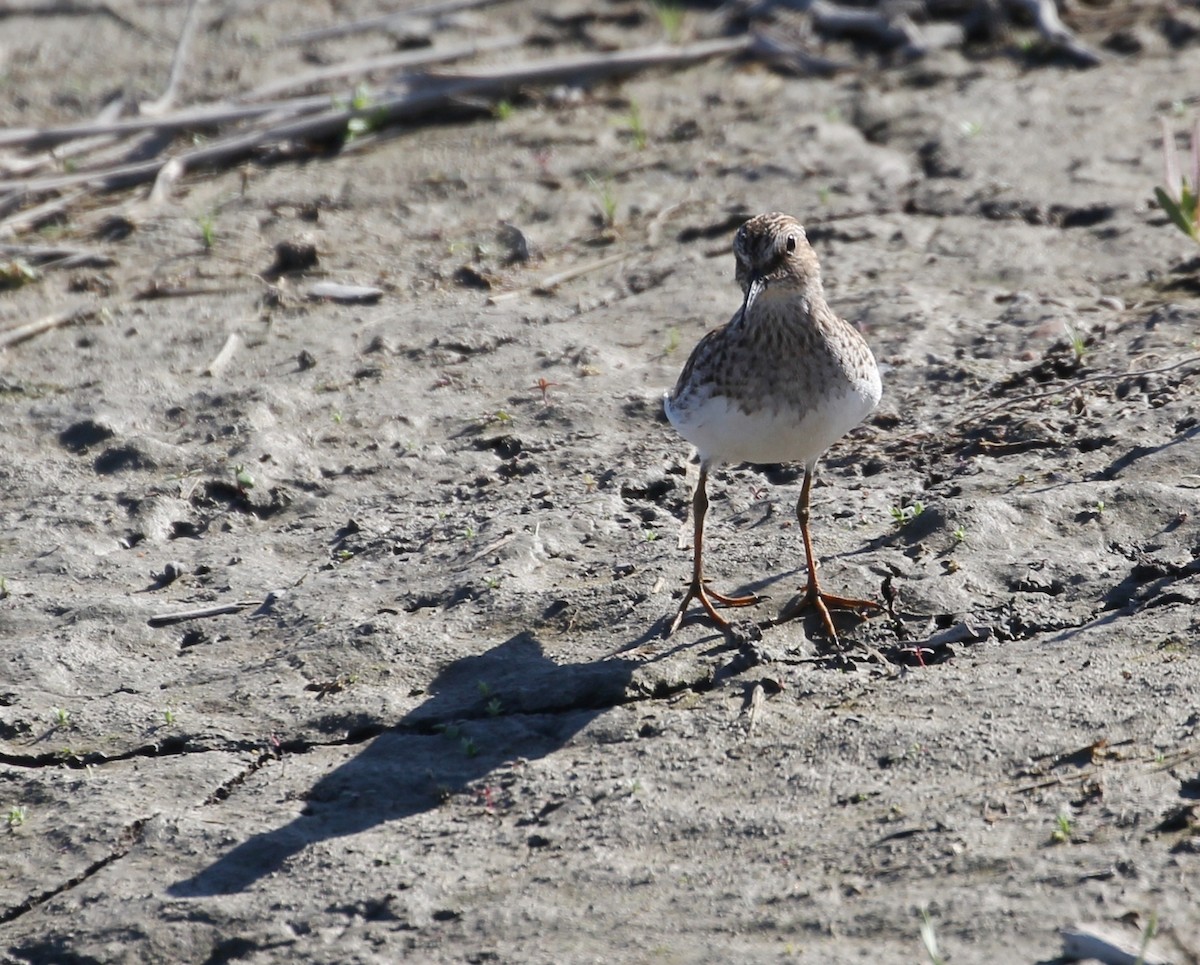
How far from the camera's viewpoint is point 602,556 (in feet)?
20.9

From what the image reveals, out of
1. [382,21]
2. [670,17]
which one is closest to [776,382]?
[670,17]

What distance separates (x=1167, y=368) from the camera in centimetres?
690

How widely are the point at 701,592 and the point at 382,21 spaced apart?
7.53m

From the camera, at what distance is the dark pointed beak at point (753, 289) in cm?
570

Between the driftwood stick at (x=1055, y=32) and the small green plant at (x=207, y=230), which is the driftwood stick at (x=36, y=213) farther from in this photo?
the driftwood stick at (x=1055, y=32)

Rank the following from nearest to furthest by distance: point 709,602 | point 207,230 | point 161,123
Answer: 1. point 709,602
2. point 207,230
3. point 161,123

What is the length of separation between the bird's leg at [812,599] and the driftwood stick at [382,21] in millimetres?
7242

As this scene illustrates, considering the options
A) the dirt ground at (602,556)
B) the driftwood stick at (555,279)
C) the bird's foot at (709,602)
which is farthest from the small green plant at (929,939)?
the driftwood stick at (555,279)

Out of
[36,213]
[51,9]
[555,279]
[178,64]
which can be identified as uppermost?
[51,9]

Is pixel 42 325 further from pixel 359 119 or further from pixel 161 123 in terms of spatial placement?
pixel 359 119

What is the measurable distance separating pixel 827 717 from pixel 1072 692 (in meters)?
0.80

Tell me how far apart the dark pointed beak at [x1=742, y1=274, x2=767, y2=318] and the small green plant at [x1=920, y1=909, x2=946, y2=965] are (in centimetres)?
232

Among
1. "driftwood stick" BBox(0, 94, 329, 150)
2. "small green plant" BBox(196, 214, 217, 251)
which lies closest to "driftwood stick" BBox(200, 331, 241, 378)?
"small green plant" BBox(196, 214, 217, 251)

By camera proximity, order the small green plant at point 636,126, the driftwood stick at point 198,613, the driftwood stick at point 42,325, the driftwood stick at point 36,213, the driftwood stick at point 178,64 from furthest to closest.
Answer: the driftwood stick at point 178,64, the small green plant at point 636,126, the driftwood stick at point 36,213, the driftwood stick at point 42,325, the driftwood stick at point 198,613
